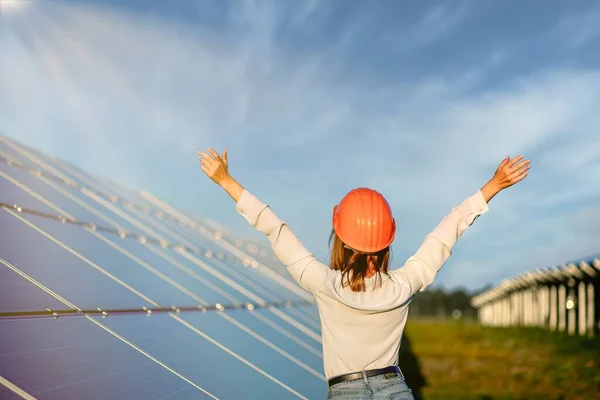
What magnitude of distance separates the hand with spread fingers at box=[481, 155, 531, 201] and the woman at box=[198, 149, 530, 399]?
2.42 feet

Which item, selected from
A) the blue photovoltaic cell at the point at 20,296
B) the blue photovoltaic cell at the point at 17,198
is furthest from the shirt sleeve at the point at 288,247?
the blue photovoltaic cell at the point at 17,198

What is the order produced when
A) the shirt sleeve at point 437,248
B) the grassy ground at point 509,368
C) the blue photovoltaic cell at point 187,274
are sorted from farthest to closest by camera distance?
the grassy ground at point 509,368 < the blue photovoltaic cell at point 187,274 < the shirt sleeve at point 437,248

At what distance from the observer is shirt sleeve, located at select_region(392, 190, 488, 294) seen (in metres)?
3.79

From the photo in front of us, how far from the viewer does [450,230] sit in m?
3.92

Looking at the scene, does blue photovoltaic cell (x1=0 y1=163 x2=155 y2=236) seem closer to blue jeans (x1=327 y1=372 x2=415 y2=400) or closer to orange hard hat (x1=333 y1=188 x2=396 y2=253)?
orange hard hat (x1=333 y1=188 x2=396 y2=253)

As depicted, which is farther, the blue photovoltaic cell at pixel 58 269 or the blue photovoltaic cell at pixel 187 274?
the blue photovoltaic cell at pixel 187 274

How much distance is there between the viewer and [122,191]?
501 inches

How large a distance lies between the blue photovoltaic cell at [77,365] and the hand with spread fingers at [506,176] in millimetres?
2023

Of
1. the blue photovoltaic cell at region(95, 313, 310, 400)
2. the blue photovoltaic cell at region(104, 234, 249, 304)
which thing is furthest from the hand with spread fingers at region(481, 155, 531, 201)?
the blue photovoltaic cell at region(104, 234, 249, 304)

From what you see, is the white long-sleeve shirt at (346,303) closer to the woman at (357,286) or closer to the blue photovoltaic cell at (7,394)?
the woman at (357,286)

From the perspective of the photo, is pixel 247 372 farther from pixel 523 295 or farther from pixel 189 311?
pixel 523 295

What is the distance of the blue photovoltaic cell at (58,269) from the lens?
4.54 metres

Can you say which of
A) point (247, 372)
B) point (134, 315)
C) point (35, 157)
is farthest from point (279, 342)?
point (35, 157)

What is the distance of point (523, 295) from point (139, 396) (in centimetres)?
5367
